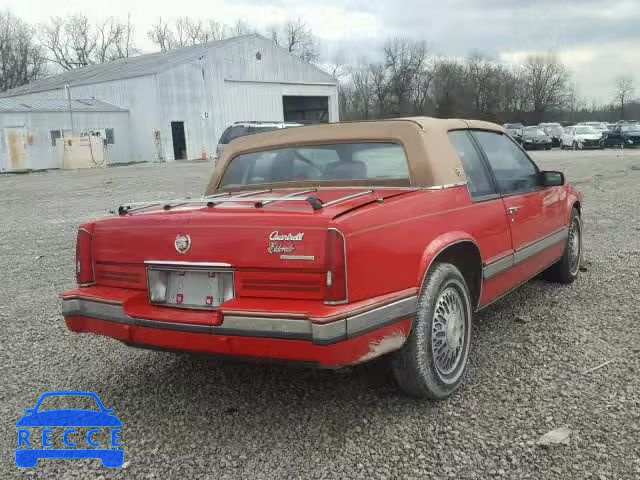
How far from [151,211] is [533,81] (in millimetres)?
74717

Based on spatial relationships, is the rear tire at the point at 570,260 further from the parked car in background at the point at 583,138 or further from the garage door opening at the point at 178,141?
the parked car in background at the point at 583,138

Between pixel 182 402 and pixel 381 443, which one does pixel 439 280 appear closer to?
pixel 381 443

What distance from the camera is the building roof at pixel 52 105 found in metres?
30.2

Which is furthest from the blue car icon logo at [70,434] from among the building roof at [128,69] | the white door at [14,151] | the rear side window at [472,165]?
the building roof at [128,69]

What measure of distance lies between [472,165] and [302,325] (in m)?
1.96

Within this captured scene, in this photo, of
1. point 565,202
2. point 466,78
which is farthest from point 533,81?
point 565,202

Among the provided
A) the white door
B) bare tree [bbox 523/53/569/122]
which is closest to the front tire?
the white door

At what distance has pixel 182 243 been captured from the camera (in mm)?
3072

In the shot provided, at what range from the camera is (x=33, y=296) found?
5.86 metres

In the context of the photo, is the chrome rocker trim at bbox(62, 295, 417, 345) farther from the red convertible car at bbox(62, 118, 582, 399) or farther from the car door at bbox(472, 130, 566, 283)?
the car door at bbox(472, 130, 566, 283)

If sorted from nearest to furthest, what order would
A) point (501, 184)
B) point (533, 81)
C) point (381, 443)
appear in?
point (381, 443) < point (501, 184) < point (533, 81)

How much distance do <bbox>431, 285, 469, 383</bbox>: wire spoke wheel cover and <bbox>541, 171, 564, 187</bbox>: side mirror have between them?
183cm

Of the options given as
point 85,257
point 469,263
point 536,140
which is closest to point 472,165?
point 469,263

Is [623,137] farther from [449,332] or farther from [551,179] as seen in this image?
[449,332]
